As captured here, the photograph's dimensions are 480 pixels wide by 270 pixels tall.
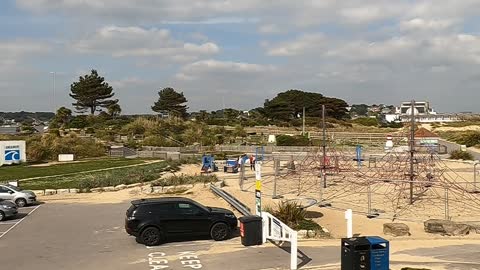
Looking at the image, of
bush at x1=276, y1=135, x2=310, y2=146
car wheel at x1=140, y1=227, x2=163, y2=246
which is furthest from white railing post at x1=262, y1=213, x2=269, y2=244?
bush at x1=276, y1=135, x2=310, y2=146

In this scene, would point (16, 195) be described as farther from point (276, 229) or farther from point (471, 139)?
point (471, 139)

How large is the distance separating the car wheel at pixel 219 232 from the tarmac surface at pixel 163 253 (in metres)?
0.30

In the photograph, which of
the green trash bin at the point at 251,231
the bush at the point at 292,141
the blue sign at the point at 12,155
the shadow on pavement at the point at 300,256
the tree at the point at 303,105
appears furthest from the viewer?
the tree at the point at 303,105

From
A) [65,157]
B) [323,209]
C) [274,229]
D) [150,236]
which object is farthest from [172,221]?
[65,157]

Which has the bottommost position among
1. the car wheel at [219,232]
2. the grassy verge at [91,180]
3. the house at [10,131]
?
the car wheel at [219,232]

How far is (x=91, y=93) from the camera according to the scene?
117m

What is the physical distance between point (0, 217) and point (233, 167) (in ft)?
76.0

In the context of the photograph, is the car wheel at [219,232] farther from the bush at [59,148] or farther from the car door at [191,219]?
the bush at [59,148]

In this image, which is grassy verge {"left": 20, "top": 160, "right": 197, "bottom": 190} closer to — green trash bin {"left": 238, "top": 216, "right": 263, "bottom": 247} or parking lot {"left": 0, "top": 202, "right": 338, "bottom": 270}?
parking lot {"left": 0, "top": 202, "right": 338, "bottom": 270}

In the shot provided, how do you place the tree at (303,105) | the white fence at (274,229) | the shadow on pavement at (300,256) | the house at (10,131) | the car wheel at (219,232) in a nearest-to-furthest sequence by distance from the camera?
the shadow on pavement at (300,256) → the white fence at (274,229) → the car wheel at (219,232) → the house at (10,131) → the tree at (303,105)

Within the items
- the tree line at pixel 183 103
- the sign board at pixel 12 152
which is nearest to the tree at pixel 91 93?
the tree line at pixel 183 103

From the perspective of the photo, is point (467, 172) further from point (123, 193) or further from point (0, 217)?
point (0, 217)

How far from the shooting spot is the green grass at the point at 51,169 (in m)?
45.1

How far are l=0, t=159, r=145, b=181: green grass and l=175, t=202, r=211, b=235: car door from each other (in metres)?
26.4
